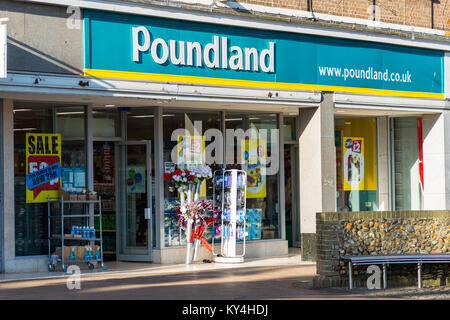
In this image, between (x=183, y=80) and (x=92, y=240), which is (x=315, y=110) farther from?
(x=92, y=240)

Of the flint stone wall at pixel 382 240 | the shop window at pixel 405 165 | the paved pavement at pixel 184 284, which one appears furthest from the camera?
the shop window at pixel 405 165

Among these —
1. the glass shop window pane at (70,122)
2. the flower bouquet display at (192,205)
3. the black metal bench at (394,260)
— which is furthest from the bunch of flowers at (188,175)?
the black metal bench at (394,260)

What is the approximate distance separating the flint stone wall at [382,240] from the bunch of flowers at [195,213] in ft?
13.7

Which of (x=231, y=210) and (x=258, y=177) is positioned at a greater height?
(x=258, y=177)

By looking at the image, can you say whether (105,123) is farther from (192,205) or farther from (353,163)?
(353,163)

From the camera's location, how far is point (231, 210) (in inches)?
679

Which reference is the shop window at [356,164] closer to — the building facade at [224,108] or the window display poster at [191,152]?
the building facade at [224,108]

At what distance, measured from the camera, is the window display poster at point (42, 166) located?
15375mm

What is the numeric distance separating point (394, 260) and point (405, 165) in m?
9.07

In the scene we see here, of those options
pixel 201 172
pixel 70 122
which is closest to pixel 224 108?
pixel 201 172

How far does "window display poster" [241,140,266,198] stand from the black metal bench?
19.8 ft

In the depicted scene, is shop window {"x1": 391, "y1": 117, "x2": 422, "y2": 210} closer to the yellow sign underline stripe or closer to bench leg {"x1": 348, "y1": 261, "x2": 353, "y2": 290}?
the yellow sign underline stripe
